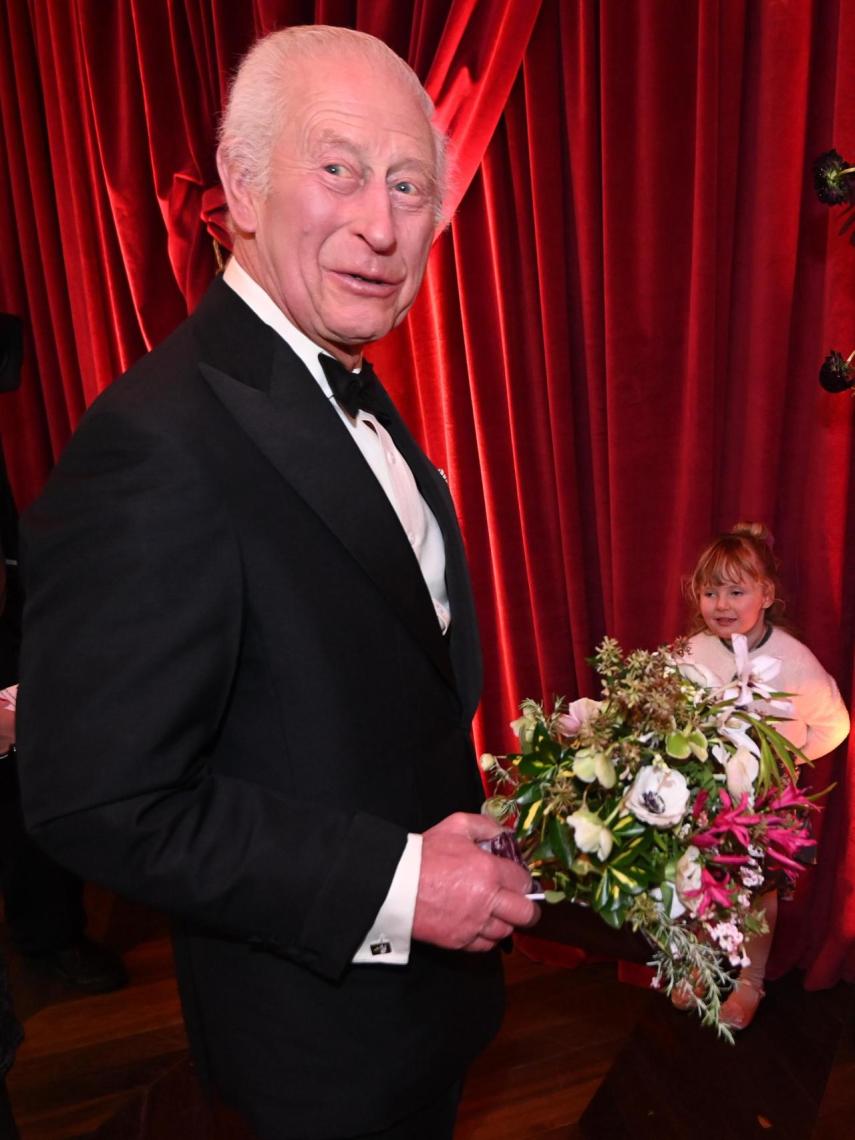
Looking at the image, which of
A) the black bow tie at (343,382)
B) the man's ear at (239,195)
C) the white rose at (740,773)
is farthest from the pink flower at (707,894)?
the man's ear at (239,195)

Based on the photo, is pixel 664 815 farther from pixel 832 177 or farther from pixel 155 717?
pixel 832 177

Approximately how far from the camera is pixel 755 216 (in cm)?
239

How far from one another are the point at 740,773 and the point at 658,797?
0.41 feet

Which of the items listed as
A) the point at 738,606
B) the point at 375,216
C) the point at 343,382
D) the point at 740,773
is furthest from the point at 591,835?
the point at 738,606

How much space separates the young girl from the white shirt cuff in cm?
145

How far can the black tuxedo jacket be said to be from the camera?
3.10 feet

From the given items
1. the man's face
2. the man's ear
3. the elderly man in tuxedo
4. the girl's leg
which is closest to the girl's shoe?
the girl's leg

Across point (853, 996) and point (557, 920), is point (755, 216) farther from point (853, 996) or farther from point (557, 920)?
point (853, 996)

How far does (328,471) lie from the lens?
1.10 meters

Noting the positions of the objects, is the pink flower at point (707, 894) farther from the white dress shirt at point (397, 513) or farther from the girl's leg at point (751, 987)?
the girl's leg at point (751, 987)

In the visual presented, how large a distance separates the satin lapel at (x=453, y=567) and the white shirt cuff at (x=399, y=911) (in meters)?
0.32

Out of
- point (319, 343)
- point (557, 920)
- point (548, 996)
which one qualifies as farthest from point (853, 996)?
point (319, 343)

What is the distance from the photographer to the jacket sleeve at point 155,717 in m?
0.94

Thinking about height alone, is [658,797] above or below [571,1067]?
above
